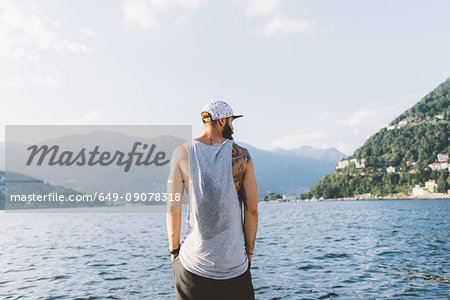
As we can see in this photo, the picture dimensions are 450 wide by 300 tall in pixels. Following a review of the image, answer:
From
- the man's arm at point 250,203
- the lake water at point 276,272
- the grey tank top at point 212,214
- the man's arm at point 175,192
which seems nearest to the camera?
the grey tank top at point 212,214

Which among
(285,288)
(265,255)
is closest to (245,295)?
(285,288)

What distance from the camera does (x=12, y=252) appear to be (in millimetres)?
28547

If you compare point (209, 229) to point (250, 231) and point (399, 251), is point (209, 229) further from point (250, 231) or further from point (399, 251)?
point (399, 251)

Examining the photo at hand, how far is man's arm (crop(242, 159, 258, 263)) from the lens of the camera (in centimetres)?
411

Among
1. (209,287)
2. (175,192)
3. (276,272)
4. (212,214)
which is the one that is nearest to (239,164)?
(212,214)

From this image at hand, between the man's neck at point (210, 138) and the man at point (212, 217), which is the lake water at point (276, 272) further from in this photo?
the man's neck at point (210, 138)

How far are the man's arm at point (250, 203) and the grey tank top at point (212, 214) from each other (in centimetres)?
20

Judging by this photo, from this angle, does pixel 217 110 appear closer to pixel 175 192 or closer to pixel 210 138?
pixel 210 138

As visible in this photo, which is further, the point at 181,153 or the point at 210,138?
the point at 210,138

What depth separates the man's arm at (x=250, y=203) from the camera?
411 cm

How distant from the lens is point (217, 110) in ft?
13.9

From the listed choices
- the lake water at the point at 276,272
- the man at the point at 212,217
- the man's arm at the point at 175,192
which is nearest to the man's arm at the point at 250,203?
the man at the point at 212,217

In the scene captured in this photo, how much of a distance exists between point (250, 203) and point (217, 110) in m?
1.14

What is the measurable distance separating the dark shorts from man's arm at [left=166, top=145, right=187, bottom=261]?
36cm
